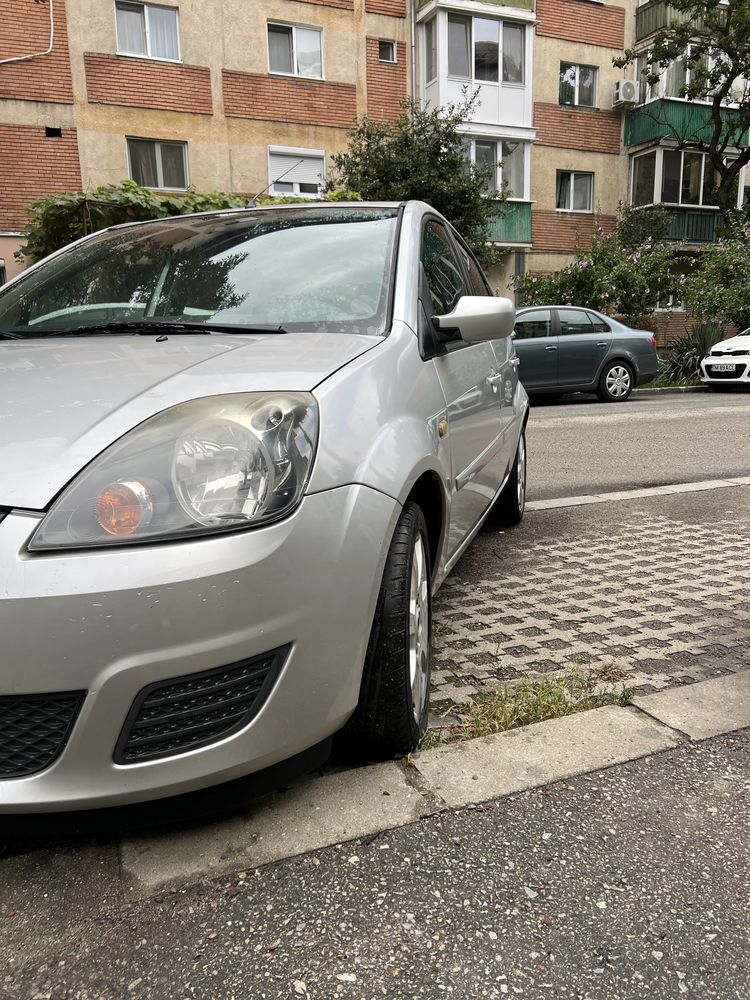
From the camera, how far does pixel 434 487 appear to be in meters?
2.40

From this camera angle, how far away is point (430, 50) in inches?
844

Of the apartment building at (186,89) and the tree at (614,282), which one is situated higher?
the apartment building at (186,89)

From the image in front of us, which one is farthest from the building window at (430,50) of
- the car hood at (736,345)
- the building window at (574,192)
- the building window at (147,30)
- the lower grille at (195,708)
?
the lower grille at (195,708)

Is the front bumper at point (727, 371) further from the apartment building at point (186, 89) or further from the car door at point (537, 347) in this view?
the apartment building at point (186, 89)

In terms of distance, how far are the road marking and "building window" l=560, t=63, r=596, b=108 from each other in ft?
70.9

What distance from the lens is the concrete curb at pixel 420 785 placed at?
177 centimetres

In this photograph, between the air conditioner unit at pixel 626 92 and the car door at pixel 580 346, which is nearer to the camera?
the car door at pixel 580 346

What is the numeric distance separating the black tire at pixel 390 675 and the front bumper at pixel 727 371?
1483 centimetres

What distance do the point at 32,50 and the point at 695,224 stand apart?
62.9ft

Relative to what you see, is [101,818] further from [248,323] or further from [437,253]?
[437,253]

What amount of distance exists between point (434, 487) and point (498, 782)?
848 millimetres

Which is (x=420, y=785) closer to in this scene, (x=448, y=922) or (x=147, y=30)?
(x=448, y=922)

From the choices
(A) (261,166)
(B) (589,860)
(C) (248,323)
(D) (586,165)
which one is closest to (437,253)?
(C) (248,323)

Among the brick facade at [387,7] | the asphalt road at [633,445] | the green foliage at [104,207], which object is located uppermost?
the brick facade at [387,7]
